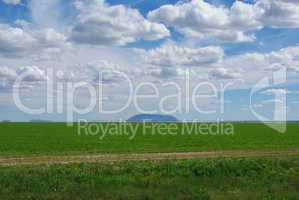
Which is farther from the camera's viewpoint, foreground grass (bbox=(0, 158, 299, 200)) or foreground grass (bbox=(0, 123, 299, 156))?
foreground grass (bbox=(0, 123, 299, 156))

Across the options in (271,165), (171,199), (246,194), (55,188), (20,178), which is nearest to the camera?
(171,199)

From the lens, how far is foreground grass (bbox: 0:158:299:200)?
13.4 metres

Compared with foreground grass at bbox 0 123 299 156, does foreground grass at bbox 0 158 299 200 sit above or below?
above

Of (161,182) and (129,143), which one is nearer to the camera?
(161,182)

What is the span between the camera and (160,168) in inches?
765

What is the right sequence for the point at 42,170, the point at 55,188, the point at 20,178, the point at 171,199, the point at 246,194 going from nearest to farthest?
the point at 171,199
the point at 246,194
the point at 55,188
the point at 20,178
the point at 42,170

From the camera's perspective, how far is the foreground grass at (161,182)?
1338 centimetres

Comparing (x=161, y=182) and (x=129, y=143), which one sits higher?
(x=161, y=182)

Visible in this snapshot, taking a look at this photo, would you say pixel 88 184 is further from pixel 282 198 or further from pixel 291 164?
pixel 291 164

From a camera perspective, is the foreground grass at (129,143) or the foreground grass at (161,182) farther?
the foreground grass at (129,143)

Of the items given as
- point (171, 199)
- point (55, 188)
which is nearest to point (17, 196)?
point (55, 188)

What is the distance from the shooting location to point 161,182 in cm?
1584

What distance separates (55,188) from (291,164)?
485 inches

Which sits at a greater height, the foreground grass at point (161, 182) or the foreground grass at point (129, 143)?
the foreground grass at point (161, 182)
